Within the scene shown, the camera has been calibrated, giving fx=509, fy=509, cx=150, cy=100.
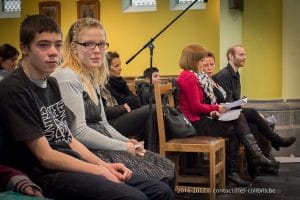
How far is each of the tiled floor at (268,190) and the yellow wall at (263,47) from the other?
56.4 inches

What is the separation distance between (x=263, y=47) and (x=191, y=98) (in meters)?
2.19

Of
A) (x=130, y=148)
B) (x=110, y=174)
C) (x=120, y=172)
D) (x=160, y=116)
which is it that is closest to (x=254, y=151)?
(x=160, y=116)

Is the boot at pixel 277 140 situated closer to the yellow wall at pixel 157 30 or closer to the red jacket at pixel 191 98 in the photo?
the red jacket at pixel 191 98

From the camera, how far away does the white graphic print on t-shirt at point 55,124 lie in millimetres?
1893

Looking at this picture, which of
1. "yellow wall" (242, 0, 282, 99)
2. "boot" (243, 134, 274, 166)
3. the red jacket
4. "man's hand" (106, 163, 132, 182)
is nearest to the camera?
"man's hand" (106, 163, 132, 182)

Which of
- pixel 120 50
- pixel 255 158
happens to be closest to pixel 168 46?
pixel 120 50

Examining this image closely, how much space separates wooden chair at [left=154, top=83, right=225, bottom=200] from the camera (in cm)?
364

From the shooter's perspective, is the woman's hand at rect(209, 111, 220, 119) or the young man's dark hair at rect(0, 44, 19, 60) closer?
the woman's hand at rect(209, 111, 220, 119)

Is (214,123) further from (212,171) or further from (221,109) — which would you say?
(212,171)

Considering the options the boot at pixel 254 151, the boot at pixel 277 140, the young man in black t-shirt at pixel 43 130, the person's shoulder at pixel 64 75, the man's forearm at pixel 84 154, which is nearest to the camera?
the young man in black t-shirt at pixel 43 130

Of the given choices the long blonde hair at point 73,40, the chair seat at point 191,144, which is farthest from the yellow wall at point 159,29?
the long blonde hair at point 73,40

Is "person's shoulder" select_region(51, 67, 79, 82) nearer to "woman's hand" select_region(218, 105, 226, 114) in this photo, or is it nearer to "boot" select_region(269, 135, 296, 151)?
"woman's hand" select_region(218, 105, 226, 114)

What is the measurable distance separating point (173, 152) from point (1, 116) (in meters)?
2.20

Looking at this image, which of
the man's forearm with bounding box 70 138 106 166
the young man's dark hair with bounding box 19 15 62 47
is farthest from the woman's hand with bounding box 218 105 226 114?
the young man's dark hair with bounding box 19 15 62 47
